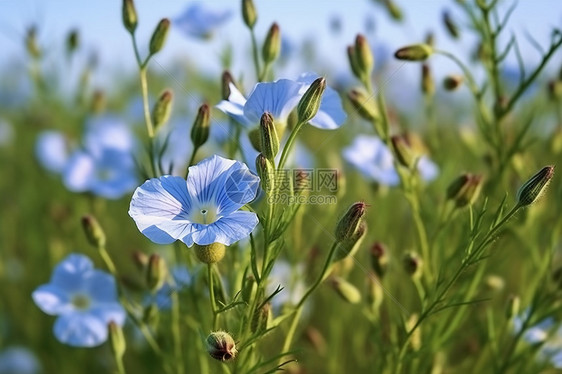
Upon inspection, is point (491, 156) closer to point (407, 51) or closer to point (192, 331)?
point (407, 51)

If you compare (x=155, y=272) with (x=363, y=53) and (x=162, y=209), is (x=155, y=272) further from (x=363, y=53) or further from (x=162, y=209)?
(x=363, y=53)

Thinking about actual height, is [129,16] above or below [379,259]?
above

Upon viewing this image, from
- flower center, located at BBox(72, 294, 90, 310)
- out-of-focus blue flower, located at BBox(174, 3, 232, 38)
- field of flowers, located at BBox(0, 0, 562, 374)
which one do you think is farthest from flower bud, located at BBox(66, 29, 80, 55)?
flower center, located at BBox(72, 294, 90, 310)

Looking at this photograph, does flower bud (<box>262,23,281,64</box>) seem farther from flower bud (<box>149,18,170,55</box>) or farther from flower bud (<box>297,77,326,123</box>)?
flower bud (<box>297,77,326,123</box>)

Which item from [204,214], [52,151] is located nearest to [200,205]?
[204,214]

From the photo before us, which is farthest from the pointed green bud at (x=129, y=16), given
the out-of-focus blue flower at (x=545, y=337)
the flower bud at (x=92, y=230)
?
the out-of-focus blue flower at (x=545, y=337)

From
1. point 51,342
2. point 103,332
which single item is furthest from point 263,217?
point 51,342
